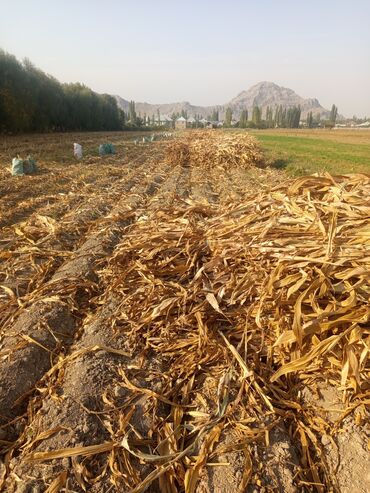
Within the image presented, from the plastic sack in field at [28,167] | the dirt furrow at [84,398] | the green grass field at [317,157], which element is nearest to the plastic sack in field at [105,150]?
the plastic sack in field at [28,167]

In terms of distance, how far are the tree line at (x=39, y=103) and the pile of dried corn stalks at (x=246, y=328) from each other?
31490 mm

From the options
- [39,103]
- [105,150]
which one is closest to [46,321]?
[105,150]

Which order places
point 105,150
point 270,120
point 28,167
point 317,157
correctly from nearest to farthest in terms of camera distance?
point 28,167 < point 105,150 < point 317,157 < point 270,120

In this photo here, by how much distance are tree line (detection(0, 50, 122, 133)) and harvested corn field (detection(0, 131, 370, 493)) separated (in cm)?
3113

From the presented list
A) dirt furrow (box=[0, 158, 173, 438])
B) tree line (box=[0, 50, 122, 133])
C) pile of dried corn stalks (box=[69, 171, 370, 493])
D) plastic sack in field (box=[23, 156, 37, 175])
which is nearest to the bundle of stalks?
pile of dried corn stalks (box=[69, 171, 370, 493])

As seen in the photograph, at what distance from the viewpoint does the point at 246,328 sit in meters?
2.30

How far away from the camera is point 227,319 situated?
8.11 feet

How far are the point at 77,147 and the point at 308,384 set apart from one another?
15.1m

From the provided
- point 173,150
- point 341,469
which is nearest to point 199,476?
point 341,469

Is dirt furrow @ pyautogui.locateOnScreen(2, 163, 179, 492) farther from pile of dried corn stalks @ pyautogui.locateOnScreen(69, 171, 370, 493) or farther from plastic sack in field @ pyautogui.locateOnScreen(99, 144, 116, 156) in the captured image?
plastic sack in field @ pyautogui.locateOnScreen(99, 144, 116, 156)

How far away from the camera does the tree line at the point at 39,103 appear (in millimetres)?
29952

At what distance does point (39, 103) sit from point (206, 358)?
4021 cm

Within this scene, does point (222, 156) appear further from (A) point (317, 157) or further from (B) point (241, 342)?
(B) point (241, 342)

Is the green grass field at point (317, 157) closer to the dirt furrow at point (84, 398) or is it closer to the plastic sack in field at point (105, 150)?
the plastic sack in field at point (105, 150)
